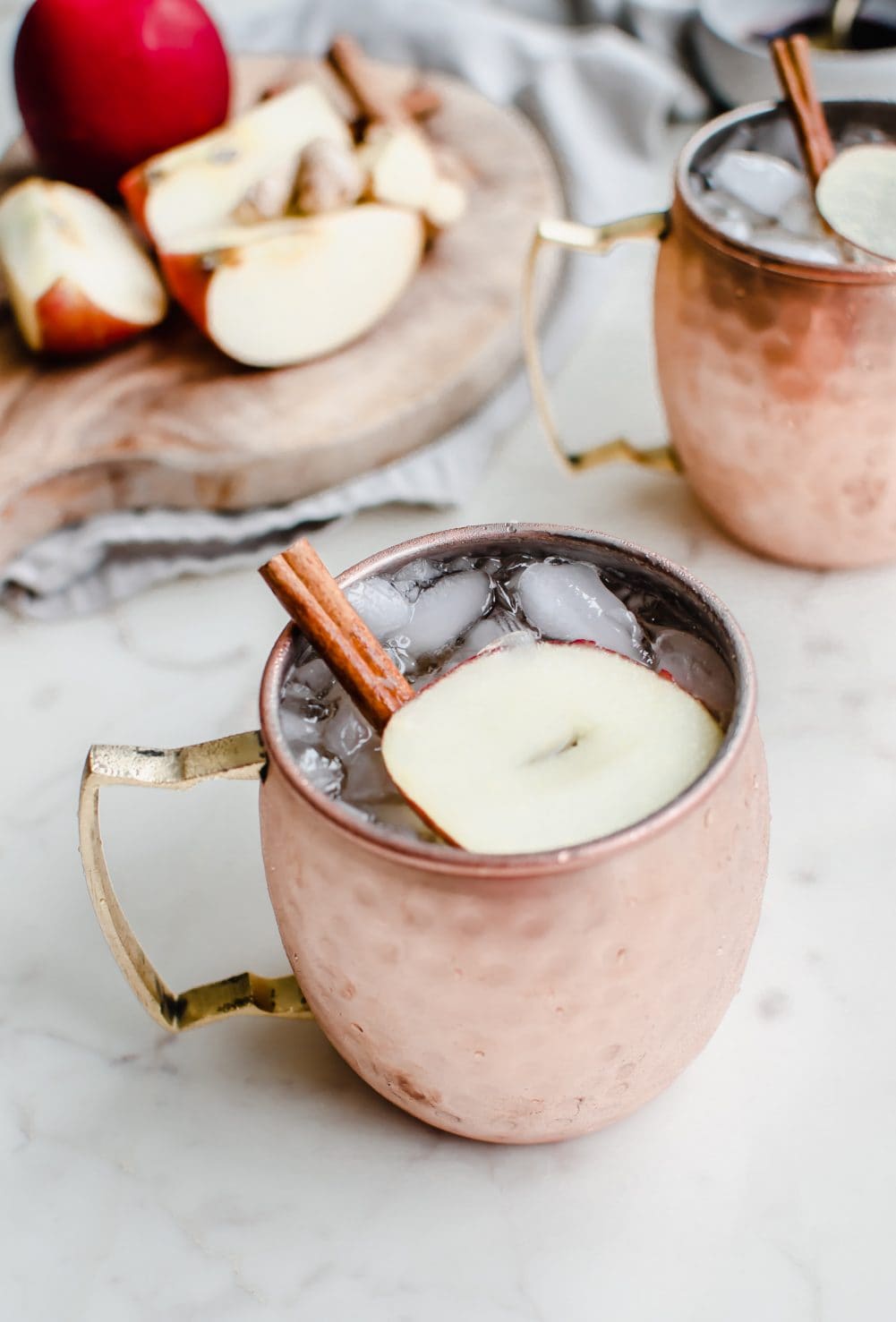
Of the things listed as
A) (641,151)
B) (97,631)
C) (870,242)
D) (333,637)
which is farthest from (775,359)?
(641,151)

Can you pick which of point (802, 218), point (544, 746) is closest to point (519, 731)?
point (544, 746)

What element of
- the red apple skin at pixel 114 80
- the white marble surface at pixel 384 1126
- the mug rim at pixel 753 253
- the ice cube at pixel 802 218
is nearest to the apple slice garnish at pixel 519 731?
the white marble surface at pixel 384 1126

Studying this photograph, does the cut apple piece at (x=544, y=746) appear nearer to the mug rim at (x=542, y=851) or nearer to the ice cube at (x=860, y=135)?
the mug rim at (x=542, y=851)

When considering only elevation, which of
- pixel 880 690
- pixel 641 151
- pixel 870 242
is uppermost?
pixel 870 242

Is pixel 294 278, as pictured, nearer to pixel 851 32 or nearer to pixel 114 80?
pixel 114 80

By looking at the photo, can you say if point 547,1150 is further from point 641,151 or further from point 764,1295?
point 641,151

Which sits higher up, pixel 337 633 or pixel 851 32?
pixel 337 633

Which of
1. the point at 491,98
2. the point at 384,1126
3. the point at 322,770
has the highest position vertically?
the point at 322,770

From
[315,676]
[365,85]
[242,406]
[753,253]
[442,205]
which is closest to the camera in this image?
[315,676]
